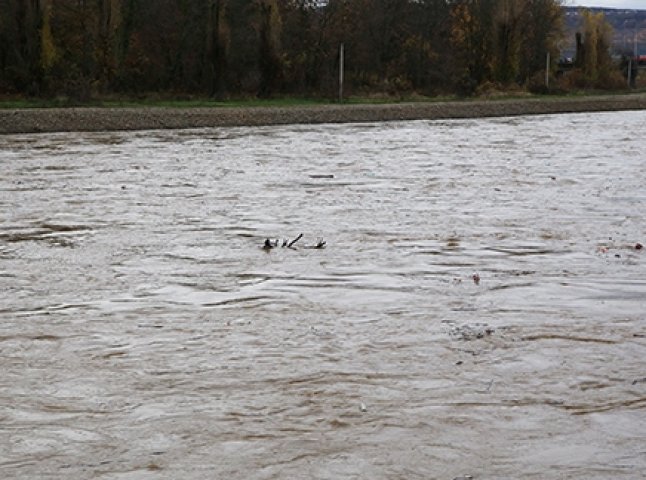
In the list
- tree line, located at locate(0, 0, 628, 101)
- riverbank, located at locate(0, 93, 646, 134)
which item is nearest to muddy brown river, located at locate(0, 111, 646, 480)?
riverbank, located at locate(0, 93, 646, 134)

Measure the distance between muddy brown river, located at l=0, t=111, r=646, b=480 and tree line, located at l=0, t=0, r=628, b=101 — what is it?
72.8 ft

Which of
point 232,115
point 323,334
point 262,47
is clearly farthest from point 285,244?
point 262,47

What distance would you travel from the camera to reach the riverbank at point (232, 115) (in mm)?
25781

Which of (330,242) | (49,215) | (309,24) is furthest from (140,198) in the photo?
(309,24)

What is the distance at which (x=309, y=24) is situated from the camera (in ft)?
151

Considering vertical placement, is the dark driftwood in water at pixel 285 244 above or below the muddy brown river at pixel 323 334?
above

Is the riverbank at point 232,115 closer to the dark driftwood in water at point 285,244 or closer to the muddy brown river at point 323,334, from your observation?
the muddy brown river at point 323,334

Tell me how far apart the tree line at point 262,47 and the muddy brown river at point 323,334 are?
72.8 ft

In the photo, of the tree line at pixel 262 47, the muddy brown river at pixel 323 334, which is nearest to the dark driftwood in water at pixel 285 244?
the muddy brown river at pixel 323 334

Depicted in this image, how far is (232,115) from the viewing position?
96.2 feet

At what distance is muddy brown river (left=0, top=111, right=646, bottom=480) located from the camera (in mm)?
4375

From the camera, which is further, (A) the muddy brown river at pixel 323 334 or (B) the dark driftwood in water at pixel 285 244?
(B) the dark driftwood in water at pixel 285 244

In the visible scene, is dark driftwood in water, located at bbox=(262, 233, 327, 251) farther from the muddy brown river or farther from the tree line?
the tree line

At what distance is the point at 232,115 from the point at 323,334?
23.6 meters
